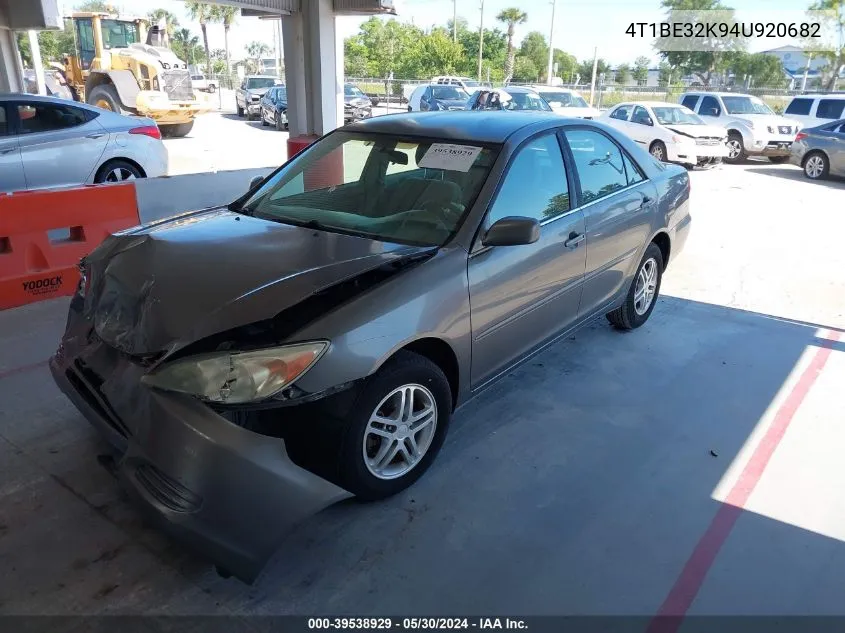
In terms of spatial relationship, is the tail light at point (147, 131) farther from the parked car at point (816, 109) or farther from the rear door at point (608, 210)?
the parked car at point (816, 109)

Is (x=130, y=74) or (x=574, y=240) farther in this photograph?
(x=130, y=74)

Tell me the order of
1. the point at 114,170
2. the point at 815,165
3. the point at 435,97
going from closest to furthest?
the point at 114,170 < the point at 815,165 < the point at 435,97

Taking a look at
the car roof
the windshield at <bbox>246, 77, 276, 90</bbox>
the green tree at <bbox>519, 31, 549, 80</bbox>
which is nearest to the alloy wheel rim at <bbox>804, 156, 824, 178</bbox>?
the car roof

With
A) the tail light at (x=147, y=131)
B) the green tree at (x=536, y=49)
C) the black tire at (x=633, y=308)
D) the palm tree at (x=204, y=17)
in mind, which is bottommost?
the black tire at (x=633, y=308)

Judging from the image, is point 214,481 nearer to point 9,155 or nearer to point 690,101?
point 9,155

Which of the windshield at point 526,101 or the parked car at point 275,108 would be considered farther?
the parked car at point 275,108

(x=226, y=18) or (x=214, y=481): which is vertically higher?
(x=226, y=18)

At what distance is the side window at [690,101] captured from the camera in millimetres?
16875

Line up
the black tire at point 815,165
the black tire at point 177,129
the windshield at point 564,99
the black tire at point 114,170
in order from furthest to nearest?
the black tire at point 177,129 → the windshield at point 564,99 → the black tire at point 815,165 → the black tire at point 114,170

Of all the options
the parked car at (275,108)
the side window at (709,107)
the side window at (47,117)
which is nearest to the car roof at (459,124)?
the side window at (47,117)

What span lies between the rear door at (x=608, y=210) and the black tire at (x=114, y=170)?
602 cm

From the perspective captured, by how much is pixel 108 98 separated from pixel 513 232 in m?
19.0

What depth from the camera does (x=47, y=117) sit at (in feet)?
24.3

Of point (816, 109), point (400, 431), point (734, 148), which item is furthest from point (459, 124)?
point (816, 109)
